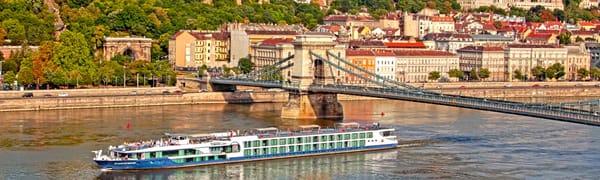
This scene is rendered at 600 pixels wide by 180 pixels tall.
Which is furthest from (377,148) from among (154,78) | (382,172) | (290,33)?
(290,33)

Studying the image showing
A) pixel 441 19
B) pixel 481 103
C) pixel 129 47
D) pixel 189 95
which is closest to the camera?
pixel 481 103

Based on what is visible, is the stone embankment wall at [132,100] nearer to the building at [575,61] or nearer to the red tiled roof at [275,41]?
the red tiled roof at [275,41]

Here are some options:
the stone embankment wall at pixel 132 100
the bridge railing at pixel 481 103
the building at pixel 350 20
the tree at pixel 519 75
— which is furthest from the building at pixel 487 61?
the bridge railing at pixel 481 103

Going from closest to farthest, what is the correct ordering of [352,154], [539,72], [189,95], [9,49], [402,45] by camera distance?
[352,154] < [189,95] < [9,49] < [539,72] < [402,45]

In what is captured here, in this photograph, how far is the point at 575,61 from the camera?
152 feet

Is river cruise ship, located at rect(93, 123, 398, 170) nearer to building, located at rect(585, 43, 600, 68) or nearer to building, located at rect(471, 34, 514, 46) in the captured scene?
building, located at rect(471, 34, 514, 46)

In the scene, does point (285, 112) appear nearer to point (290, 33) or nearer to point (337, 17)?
point (290, 33)

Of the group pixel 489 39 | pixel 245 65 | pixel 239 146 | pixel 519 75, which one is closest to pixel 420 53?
pixel 519 75

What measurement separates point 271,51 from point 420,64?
512 centimetres

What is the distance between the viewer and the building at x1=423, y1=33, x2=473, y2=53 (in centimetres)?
4772

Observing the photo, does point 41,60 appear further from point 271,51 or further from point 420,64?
point 420,64

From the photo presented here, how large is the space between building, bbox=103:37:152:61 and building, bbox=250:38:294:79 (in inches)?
152

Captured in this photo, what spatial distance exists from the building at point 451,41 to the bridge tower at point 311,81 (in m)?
17.1

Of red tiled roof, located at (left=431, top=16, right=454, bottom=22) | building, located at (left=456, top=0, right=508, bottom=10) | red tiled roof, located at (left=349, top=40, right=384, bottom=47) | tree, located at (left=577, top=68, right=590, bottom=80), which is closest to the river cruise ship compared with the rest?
red tiled roof, located at (left=349, top=40, right=384, bottom=47)
